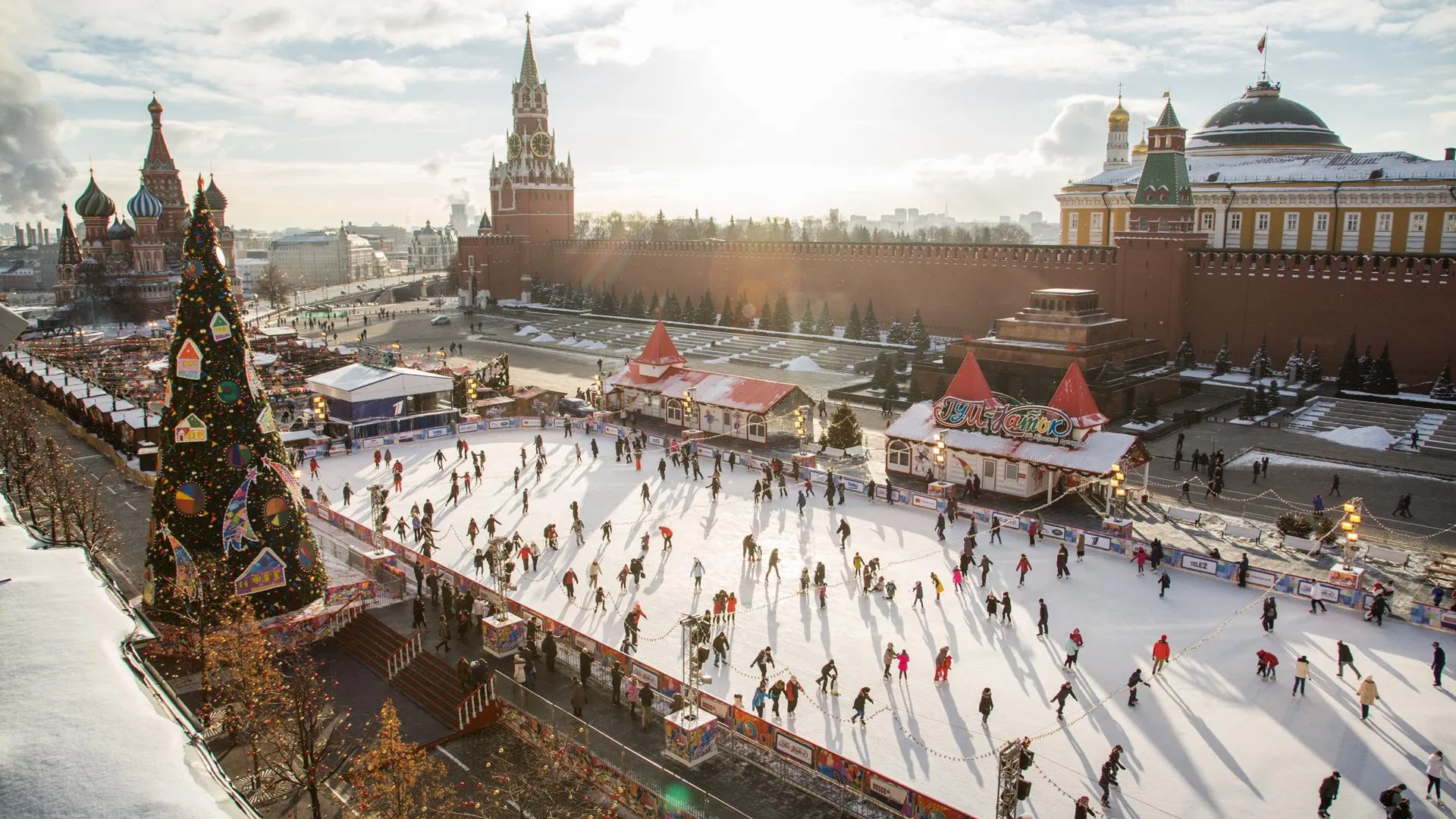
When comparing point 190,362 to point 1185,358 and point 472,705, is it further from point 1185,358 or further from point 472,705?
point 1185,358

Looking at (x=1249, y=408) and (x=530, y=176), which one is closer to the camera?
(x=1249, y=408)

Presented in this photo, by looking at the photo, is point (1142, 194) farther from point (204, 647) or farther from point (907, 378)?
point (204, 647)

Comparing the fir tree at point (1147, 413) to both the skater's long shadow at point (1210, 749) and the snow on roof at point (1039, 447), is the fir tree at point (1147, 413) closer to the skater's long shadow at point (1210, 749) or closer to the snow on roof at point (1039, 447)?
the snow on roof at point (1039, 447)

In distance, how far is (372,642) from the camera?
1305cm

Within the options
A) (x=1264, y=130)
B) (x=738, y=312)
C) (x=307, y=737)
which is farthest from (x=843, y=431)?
(x=1264, y=130)

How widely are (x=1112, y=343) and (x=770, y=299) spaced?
70.1 ft

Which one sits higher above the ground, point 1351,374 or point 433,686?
point 1351,374

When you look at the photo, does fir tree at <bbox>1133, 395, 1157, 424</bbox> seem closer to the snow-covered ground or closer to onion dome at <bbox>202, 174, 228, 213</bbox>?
the snow-covered ground

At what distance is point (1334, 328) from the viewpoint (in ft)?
99.3

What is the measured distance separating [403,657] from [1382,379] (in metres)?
27.6

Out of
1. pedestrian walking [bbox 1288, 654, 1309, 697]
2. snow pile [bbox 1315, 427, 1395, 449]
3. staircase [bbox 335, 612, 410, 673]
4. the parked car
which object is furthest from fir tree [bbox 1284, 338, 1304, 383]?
staircase [bbox 335, 612, 410, 673]

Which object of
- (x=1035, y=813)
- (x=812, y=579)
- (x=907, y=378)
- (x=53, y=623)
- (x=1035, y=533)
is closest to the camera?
(x=53, y=623)

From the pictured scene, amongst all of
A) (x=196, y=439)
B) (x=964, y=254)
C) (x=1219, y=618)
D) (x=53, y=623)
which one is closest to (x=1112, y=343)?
(x=964, y=254)

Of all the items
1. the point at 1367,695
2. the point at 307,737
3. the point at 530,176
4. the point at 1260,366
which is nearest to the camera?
the point at 307,737
